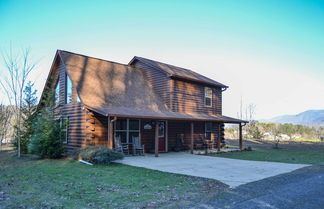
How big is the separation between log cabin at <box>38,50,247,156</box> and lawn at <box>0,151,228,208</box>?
3.73 meters

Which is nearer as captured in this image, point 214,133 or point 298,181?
point 298,181

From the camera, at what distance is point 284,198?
527 cm

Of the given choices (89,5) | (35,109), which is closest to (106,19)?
(89,5)

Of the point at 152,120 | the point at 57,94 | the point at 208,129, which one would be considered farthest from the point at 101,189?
the point at 208,129

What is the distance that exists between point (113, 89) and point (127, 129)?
2.42 meters

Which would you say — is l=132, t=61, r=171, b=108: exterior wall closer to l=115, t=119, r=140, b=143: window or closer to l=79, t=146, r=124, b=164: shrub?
l=115, t=119, r=140, b=143: window

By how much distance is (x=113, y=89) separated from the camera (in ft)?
47.4

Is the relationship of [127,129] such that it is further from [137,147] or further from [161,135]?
[161,135]

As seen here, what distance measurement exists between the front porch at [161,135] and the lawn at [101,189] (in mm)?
4272

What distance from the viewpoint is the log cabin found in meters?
12.6

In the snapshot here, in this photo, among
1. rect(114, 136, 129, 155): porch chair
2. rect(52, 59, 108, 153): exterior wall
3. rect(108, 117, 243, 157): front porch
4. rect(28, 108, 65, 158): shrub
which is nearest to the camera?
rect(28, 108, 65, 158): shrub

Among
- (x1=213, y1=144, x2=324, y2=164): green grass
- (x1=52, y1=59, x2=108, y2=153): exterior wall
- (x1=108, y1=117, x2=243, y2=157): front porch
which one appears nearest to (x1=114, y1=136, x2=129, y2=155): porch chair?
(x1=108, y1=117, x2=243, y2=157): front porch

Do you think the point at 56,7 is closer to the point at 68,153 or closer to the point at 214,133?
the point at 68,153

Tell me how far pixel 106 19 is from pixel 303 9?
500 inches
